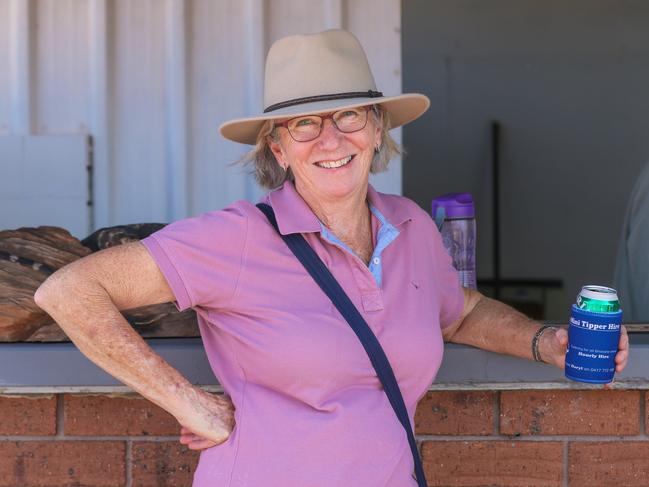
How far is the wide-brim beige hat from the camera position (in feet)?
6.97

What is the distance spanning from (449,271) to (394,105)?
44cm

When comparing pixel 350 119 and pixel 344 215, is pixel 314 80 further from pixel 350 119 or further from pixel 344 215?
pixel 344 215

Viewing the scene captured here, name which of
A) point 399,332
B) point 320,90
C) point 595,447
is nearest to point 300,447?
point 399,332

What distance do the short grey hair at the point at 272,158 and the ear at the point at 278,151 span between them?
0.01 meters

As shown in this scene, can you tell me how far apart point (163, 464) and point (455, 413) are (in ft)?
2.77

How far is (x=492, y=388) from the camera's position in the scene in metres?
2.60

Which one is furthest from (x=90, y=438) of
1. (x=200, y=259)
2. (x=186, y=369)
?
(x=200, y=259)

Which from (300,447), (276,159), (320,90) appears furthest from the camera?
(276,159)

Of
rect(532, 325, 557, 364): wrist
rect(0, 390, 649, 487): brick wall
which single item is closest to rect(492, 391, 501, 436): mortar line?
rect(0, 390, 649, 487): brick wall

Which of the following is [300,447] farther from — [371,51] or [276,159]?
[371,51]

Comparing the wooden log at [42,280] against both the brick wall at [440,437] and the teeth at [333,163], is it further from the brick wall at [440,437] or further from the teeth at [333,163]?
the teeth at [333,163]

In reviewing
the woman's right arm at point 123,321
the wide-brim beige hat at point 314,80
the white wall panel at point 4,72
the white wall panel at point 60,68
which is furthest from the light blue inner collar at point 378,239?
the white wall panel at point 4,72

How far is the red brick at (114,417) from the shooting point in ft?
8.75

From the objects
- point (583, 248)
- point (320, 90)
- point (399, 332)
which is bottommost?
point (583, 248)
